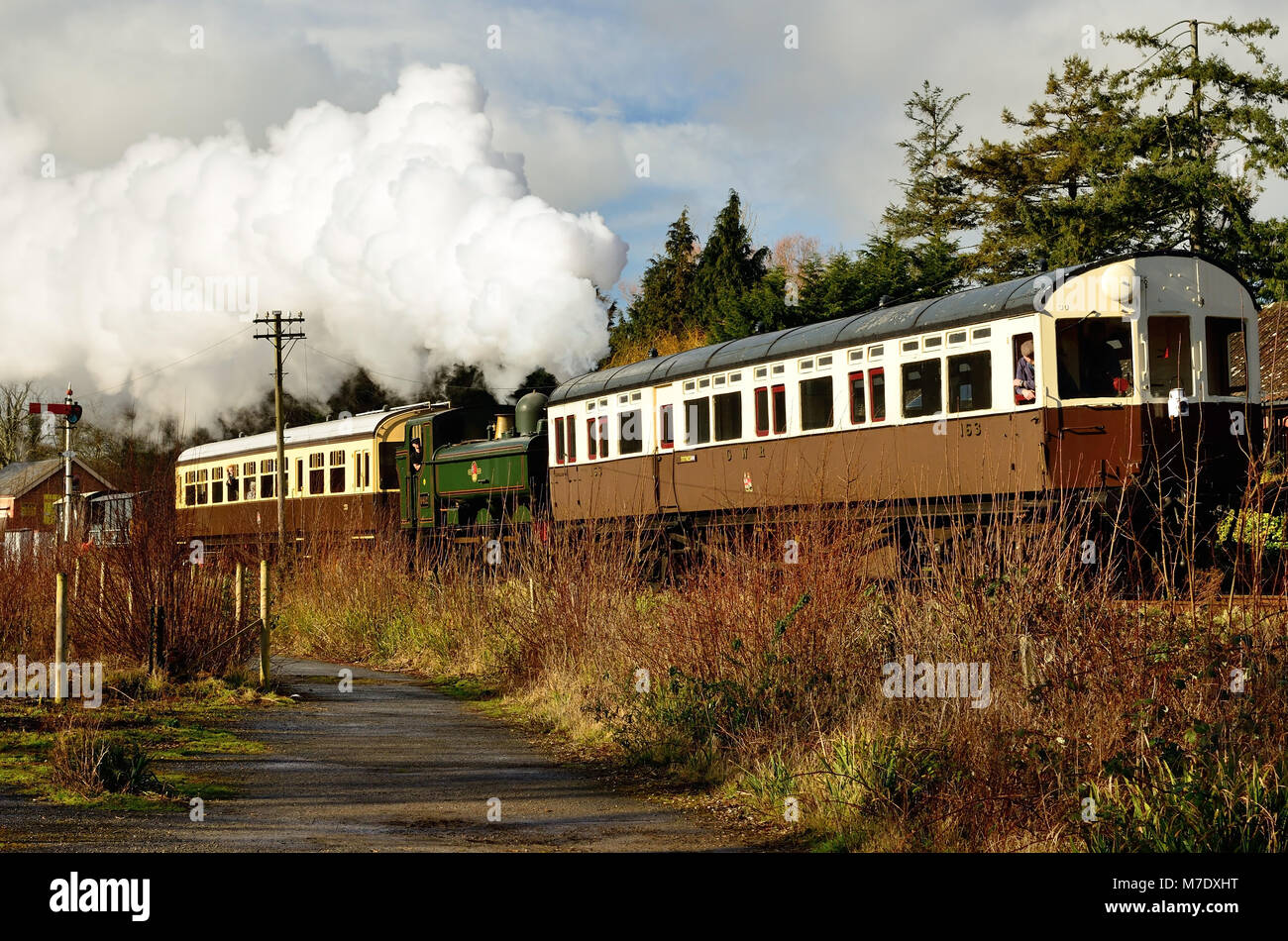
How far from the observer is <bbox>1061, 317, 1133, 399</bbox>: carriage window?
1466cm

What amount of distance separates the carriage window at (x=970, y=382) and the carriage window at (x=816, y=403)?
2.17 meters

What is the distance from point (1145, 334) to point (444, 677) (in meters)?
8.89

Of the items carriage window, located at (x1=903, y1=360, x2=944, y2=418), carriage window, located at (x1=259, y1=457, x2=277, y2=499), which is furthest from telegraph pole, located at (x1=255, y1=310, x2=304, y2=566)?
carriage window, located at (x1=903, y1=360, x2=944, y2=418)

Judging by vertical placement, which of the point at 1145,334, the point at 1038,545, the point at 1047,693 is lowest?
the point at 1047,693

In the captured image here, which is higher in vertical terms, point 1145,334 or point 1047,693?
point 1145,334

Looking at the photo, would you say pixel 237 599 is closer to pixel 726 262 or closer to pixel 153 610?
pixel 153 610

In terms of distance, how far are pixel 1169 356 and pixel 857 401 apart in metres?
3.73

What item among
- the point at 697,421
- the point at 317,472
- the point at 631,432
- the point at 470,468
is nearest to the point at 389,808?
the point at 697,421

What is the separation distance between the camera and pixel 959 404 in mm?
15484

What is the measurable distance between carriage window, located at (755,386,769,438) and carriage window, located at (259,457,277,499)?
1947 centimetres

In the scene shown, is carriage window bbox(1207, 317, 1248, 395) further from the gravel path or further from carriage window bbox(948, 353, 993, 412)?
the gravel path
